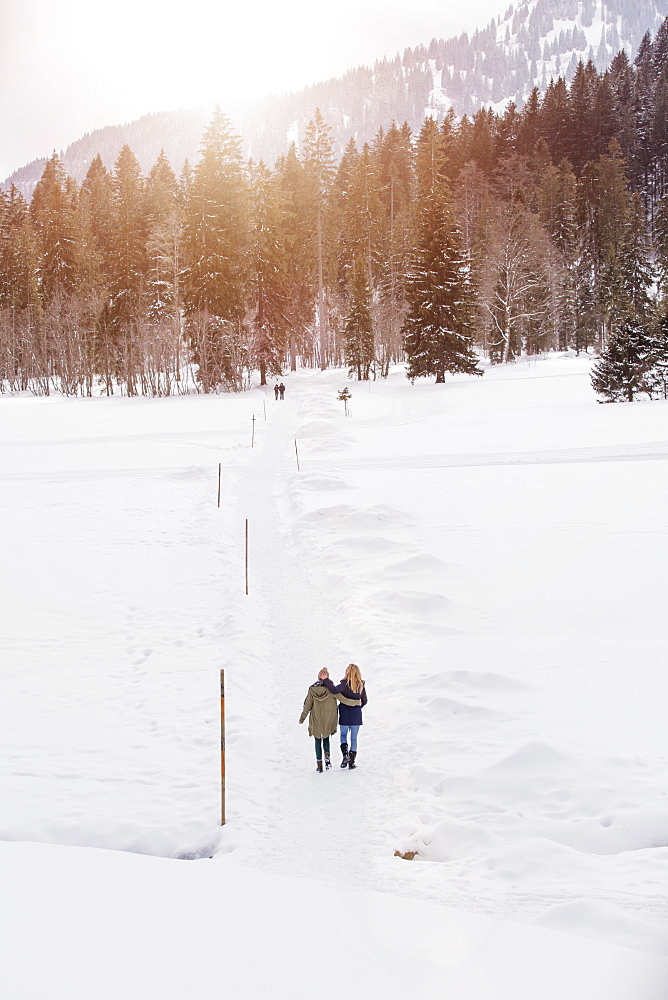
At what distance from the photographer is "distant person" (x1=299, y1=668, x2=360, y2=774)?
27.6 ft

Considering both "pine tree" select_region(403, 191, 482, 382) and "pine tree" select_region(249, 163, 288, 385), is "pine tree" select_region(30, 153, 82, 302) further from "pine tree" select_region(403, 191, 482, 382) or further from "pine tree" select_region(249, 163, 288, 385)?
"pine tree" select_region(403, 191, 482, 382)

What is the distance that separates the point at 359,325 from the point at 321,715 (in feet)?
147

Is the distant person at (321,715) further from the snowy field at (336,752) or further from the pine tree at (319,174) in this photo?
the pine tree at (319,174)

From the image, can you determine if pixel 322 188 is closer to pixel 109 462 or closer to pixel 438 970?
pixel 109 462

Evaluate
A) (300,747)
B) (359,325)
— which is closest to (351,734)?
(300,747)

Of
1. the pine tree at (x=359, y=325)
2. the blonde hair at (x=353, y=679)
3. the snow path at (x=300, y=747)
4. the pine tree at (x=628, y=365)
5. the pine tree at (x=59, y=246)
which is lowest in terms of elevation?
the snow path at (x=300, y=747)

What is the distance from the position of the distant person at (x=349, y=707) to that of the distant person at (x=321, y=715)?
3 centimetres

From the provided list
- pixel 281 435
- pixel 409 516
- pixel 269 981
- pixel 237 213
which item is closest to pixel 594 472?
pixel 409 516

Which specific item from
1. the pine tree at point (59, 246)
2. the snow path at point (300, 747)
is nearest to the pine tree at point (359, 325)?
the pine tree at point (59, 246)

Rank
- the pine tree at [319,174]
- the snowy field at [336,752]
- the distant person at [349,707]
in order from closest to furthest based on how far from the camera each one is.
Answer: the snowy field at [336,752] < the distant person at [349,707] < the pine tree at [319,174]

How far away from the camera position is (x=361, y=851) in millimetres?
6918

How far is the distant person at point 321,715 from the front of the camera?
331 inches

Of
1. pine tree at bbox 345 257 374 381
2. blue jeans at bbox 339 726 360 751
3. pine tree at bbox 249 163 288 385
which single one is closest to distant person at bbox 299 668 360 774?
blue jeans at bbox 339 726 360 751

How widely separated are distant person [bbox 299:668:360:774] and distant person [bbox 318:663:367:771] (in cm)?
3
